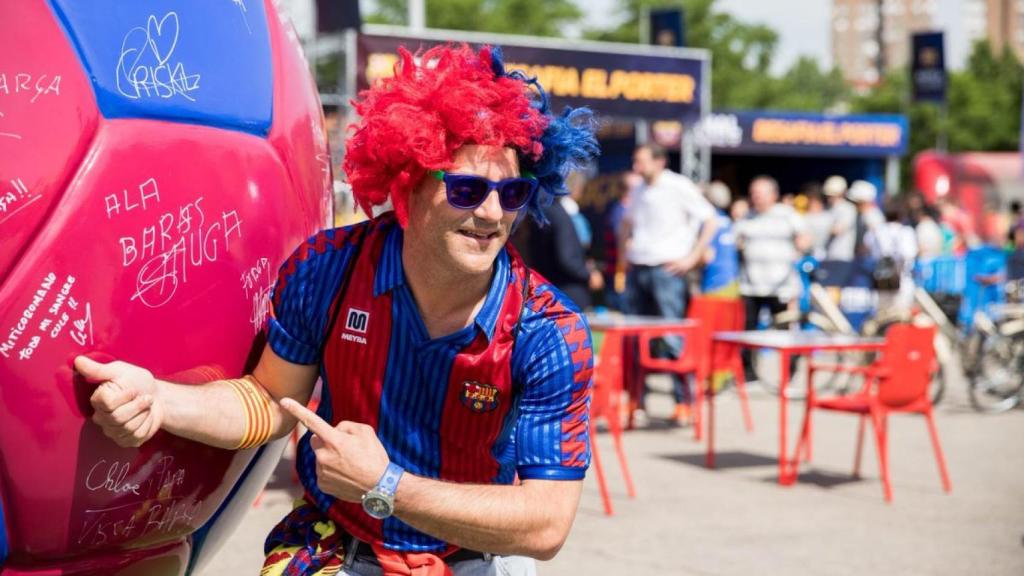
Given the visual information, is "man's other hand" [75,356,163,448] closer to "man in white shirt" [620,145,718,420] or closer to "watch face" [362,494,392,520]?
"watch face" [362,494,392,520]

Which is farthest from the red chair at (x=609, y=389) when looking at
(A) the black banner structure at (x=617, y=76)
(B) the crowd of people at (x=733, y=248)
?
(A) the black banner structure at (x=617, y=76)

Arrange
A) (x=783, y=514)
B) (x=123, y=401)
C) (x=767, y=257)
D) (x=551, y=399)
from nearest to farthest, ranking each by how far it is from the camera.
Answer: (x=123, y=401) < (x=551, y=399) < (x=783, y=514) < (x=767, y=257)

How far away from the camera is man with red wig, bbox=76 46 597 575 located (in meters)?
2.34

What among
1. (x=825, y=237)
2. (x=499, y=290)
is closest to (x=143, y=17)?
(x=499, y=290)

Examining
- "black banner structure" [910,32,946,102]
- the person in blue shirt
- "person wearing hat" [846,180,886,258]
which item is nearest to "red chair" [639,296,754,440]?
the person in blue shirt

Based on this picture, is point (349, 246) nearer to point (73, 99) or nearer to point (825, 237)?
point (73, 99)

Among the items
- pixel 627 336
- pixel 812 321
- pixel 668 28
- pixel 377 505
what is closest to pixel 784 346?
pixel 627 336

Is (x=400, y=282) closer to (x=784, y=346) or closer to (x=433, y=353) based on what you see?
(x=433, y=353)

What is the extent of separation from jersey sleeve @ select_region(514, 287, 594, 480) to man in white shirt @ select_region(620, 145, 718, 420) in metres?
7.18

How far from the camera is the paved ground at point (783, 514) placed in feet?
19.0

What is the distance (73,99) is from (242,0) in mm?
484

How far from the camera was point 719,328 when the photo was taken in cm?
921

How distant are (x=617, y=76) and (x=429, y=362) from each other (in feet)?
40.6

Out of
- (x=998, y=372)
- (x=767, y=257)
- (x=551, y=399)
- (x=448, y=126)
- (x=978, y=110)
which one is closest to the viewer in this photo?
(x=448, y=126)
